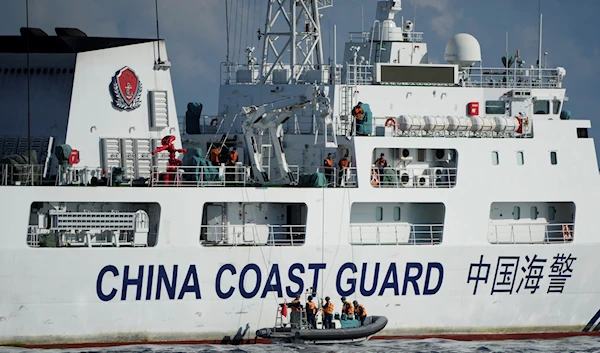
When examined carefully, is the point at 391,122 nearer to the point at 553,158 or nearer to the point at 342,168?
the point at 342,168

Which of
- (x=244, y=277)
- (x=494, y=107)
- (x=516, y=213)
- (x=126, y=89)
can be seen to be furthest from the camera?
(x=494, y=107)

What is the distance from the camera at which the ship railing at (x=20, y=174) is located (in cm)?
2162

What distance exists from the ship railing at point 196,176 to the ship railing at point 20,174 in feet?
8.30

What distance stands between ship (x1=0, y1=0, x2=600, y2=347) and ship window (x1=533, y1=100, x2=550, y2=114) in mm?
602

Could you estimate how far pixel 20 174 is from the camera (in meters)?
21.5

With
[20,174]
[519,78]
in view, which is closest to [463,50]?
[519,78]

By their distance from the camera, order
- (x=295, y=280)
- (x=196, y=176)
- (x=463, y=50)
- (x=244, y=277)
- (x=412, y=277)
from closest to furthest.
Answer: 1. (x=244, y=277)
2. (x=295, y=280)
3. (x=196, y=176)
4. (x=412, y=277)
5. (x=463, y=50)

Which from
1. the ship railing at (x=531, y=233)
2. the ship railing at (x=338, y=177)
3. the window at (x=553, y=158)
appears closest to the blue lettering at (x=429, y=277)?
the ship railing at (x=531, y=233)

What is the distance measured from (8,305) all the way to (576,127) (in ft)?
47.1

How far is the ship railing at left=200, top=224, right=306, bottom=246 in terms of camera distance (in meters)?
23.2

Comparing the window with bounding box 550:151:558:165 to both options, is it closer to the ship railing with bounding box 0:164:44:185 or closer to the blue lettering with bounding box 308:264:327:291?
the blue lettering with bounding box 308:264:327:291

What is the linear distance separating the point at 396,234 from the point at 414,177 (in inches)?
59.8

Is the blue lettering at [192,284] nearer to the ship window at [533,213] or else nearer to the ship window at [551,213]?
the ship window at [533,213]

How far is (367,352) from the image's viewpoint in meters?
22.2
